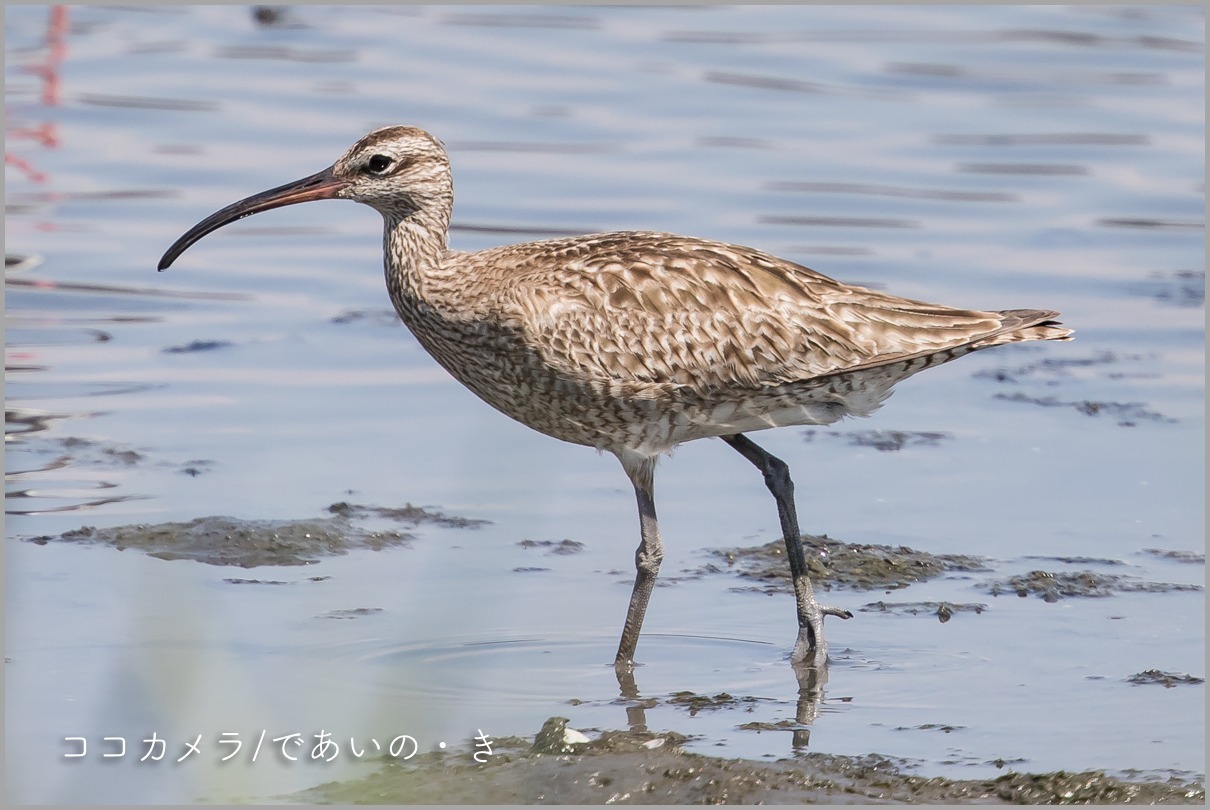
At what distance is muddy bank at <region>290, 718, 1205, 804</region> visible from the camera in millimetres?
5812

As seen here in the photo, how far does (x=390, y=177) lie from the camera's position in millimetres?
7555

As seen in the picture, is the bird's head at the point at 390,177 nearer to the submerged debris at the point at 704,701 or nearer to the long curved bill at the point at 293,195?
the long curved bill at the point at 293,195

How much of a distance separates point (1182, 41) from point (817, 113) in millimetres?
4197

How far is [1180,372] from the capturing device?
11.0 metres

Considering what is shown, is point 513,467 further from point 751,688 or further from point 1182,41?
point 1182,41

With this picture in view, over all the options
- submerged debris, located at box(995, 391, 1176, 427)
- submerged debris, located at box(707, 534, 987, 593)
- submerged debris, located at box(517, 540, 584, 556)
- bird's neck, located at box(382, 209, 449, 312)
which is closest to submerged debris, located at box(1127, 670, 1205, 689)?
submerged debris, located at box(707, 534, 987, 593)

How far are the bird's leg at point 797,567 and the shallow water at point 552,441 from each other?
148mm

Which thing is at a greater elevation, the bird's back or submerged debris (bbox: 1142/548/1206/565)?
the bird's back

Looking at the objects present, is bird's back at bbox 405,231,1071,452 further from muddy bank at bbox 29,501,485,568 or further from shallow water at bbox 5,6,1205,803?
muddy bank at bbox 29,501,485,568

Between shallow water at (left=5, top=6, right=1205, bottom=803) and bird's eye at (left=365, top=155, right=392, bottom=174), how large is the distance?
1184 millimetres

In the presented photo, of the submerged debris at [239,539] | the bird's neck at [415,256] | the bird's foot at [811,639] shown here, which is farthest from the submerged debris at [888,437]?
the bird's neck at [415,256]

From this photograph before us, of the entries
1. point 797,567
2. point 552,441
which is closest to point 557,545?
point 797,567

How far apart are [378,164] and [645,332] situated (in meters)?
1.18

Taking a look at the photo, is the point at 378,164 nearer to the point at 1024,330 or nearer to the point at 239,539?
the point at 239,539
